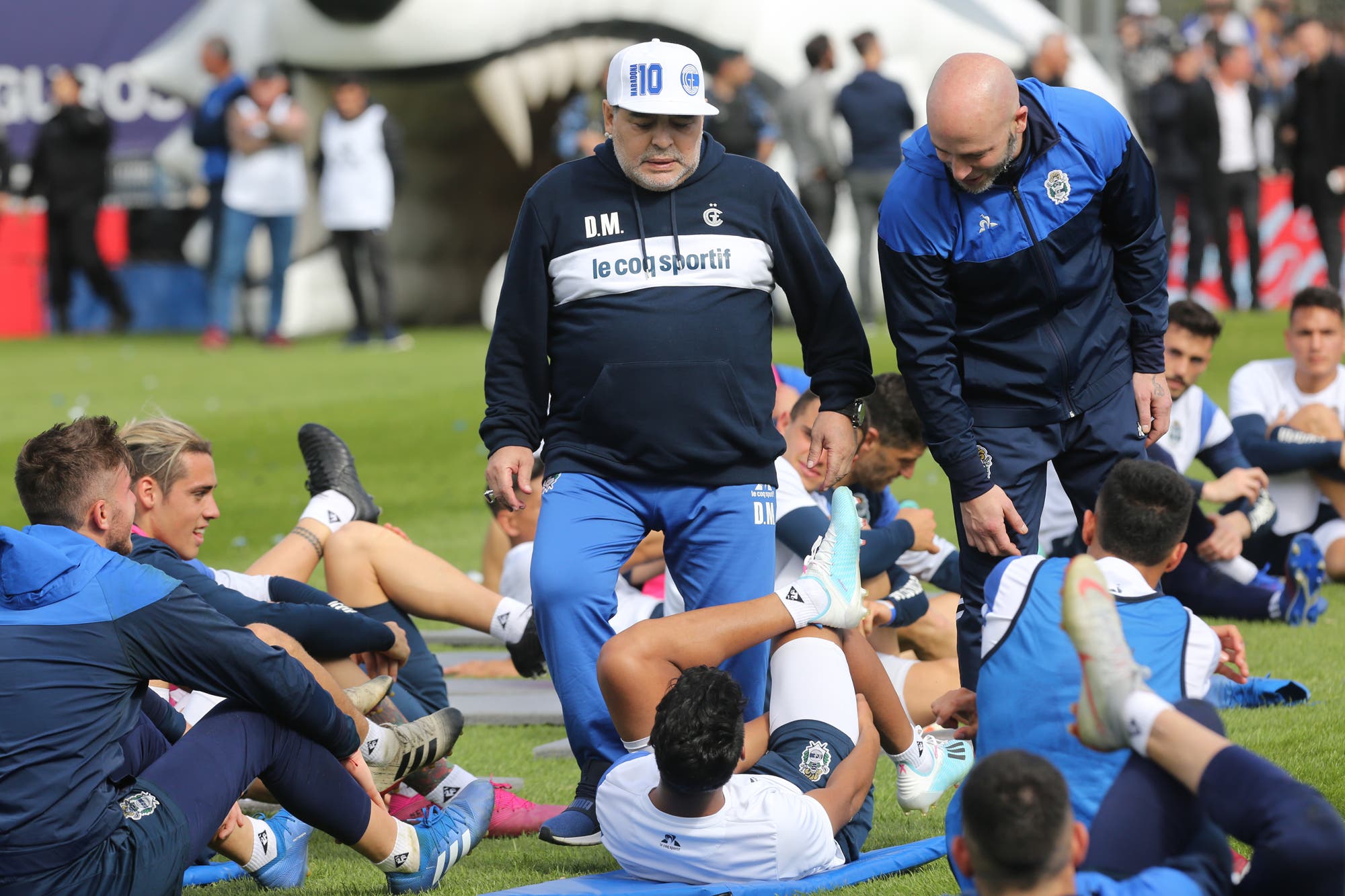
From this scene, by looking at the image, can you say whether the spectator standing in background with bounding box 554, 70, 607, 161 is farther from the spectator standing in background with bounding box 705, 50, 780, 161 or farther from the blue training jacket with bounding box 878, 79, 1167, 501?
the blue training jacket with bounding box 878, 79, 1167, 501

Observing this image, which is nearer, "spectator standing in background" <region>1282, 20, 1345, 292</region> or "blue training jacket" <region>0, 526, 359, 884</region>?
"blue training jacket" <region>0, 526, 359, 884</region>

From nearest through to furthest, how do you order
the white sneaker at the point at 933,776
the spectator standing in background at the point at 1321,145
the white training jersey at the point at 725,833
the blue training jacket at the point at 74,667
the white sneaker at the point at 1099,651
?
the white sneaker at the point at 1099,651 → the blue training jacket at the point at 74,667 → the white training jersey at the point at 725,833 → the white sneaker at the point at 933,776 → the spectator standing in background at the point at 1321,145

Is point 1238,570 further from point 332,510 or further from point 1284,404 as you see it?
point 332,510

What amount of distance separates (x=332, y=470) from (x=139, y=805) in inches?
87.6

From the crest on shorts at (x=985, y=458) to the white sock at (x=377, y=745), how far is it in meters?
1.63

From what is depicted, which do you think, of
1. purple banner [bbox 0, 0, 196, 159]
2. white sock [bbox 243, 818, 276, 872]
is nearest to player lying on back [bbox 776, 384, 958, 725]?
white sock [bbox 243, 818, 276, 872]

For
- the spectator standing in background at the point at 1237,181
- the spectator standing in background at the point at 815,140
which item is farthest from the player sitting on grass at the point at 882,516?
the spectator standing in background at the point at 1237,181

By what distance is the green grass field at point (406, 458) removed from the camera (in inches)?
175

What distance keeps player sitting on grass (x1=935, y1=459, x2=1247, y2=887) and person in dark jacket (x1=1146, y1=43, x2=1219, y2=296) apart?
473 inches

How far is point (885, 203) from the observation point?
14.6 feet

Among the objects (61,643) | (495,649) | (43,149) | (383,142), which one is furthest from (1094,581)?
(43,149)

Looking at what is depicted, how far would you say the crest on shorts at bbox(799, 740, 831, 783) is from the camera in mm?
3998

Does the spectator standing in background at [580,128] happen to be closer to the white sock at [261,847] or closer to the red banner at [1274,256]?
the red banner at [1274,256]

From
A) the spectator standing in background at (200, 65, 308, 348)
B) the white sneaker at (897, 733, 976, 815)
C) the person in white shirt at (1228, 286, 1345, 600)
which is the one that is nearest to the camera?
the white sneaker at (897, 733, 976, 815)
